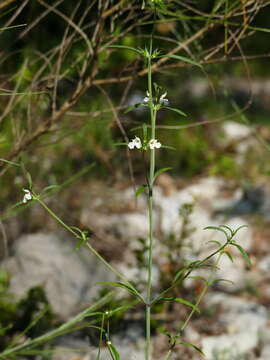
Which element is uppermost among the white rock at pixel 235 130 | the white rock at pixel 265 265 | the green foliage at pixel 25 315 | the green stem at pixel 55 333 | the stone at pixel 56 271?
the white rock at pixel 235 130

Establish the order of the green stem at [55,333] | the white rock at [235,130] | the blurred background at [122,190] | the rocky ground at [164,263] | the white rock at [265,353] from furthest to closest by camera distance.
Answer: the white rock at [235,130] → the rocky ground at [164,263] → the white rock at [265,353] → the blurred background at [122,190] → the green stem at [55,333]

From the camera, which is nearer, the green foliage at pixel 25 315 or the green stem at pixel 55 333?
the green stem at pixel 55 333

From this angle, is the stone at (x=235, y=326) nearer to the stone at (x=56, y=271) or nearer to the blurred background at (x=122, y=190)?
the blurred background at (x=122, y=190)

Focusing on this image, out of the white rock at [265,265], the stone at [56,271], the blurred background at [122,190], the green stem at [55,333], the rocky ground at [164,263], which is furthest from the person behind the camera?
the white rock at [265,265]

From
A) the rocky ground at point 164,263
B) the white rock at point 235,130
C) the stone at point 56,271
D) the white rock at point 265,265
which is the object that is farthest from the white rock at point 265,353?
the white rock at point 235,130

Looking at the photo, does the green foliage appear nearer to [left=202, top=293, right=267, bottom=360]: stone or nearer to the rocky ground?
the rocky ground

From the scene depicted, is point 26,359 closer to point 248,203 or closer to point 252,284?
point 252,284

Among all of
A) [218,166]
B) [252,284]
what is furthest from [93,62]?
[218,166]

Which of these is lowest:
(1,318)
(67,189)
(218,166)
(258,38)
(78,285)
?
(1,318)
